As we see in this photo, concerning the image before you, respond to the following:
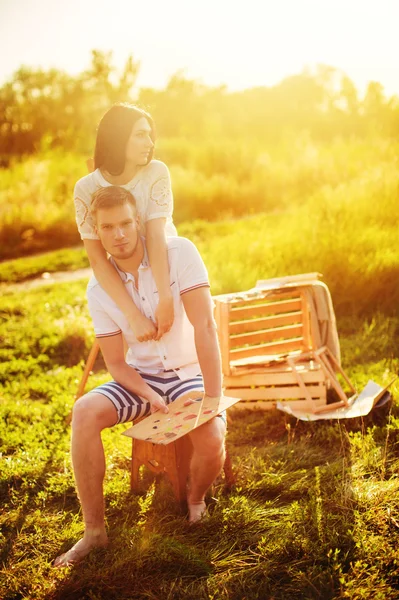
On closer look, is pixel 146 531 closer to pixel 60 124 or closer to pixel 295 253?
pixel 295 253

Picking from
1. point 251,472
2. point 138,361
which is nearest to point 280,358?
point 251,472

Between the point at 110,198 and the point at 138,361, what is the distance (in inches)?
34.7

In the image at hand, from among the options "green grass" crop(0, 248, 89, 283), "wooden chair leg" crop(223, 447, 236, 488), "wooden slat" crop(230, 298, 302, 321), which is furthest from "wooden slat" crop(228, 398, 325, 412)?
"green grass" crop(0, 248, 89, 283)

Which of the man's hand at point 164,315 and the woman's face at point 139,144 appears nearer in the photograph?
the man's hand at point 164,315

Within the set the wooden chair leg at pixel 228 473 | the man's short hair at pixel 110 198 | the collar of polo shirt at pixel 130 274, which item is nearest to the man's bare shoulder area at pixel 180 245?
the collar of polo shirt at pixel 130 274

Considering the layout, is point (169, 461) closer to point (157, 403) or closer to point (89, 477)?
point (157, 403)

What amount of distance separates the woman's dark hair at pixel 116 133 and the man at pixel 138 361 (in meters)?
0.26

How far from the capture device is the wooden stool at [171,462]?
3.08m

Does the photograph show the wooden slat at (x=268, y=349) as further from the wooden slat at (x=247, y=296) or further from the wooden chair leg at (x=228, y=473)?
the wooden chair leg at (x=228, y=473)

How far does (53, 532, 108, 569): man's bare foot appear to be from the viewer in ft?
8.63

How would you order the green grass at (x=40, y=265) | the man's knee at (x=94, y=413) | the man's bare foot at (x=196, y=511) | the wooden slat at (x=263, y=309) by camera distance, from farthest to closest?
the green grass at (x=40, y=265) < the wooden slat at (x=263, y=309) < the man's bare foot at (x=196, y=511) < the man's knee at (x=94, y=413)

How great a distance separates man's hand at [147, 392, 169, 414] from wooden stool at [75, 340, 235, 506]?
0.24 m

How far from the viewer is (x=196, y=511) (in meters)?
2.90

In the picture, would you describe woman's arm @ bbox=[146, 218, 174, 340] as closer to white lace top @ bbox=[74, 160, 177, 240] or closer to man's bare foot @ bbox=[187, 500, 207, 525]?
white lace top @ bbox=[74, 160, 177, 240]
